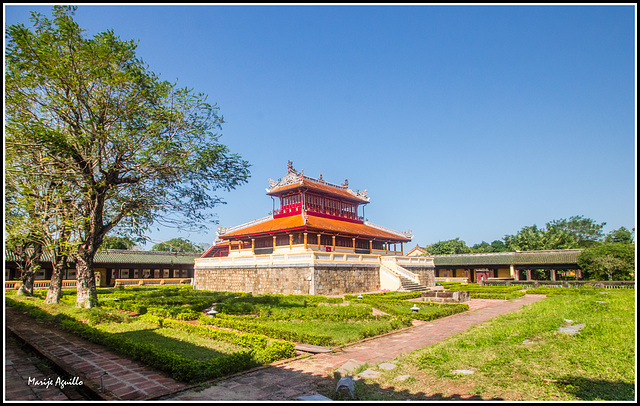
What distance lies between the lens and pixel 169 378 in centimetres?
784

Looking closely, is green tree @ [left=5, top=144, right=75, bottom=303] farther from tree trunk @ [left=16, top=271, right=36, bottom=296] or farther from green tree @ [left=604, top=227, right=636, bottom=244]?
green tree @ [left=604, top=227, right=636, bottom=244]

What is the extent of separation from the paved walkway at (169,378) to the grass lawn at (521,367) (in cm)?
108

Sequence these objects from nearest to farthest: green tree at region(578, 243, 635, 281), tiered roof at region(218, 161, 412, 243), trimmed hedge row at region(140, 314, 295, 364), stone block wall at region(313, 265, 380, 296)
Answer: trimmed hedge row at region(140, 314, 295, 364) < stone block wall at region(313, 265, 380, 296) < tiered roof at region(218, 161, 412, 243) < green tree at region(578, 243, 635, 281)

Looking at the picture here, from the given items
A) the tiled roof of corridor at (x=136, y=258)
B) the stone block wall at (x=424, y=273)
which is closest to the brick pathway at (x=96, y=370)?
the stone block wall at (x=424, y=273)

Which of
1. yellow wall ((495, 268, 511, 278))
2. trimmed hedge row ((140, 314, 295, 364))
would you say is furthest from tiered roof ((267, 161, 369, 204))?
trimmed hedge row ((140, 314, 295, 364))

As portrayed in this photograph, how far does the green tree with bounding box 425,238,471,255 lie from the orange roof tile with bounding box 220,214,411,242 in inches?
1580

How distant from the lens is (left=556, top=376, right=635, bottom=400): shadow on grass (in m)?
5.96

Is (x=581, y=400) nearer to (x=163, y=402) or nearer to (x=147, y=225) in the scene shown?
(x=163, y=402)

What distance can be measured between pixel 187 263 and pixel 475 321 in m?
41.4

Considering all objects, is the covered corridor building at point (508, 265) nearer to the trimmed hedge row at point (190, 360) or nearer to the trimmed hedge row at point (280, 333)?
the trimmed hedge row at point (280, 333)

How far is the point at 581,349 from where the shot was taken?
8.97 metres

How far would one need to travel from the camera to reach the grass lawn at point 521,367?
641cm

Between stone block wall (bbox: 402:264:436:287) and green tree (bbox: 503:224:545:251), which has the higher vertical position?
green tree (bbox: 503:224:545:251)

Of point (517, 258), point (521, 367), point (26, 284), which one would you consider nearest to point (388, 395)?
point (521, 367)
